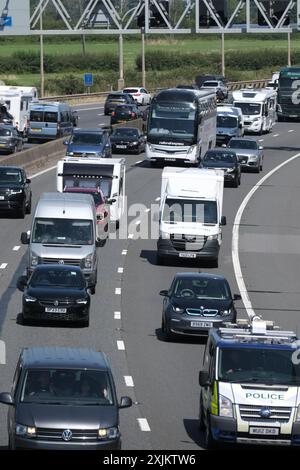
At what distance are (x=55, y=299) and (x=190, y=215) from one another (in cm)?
1148

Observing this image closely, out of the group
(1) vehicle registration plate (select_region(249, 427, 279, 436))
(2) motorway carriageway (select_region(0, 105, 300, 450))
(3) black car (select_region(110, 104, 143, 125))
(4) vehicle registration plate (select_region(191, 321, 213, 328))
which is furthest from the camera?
(3) black car (select_region(110, 104, 143, 125))

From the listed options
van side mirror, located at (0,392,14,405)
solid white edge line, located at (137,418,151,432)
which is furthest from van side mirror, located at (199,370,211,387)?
van side mirror, located at (0,392,14,405)

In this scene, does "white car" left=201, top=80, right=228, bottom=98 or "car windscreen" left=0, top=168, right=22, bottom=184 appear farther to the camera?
"white car" left=201, top=80, right=228, bottom=98

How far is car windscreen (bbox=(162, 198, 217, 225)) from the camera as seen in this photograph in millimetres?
40469

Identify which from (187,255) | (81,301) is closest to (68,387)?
(81,301)

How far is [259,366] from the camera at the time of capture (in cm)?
1984

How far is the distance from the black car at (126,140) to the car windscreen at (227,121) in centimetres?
618

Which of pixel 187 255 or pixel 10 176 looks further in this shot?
pixel 10 176

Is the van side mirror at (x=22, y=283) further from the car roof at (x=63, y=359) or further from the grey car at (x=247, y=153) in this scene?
the grey car at (x=247, y=153)

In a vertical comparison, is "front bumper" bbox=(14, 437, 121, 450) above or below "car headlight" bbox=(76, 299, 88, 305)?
above

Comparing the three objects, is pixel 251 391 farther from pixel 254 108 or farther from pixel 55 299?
pixel 254 108

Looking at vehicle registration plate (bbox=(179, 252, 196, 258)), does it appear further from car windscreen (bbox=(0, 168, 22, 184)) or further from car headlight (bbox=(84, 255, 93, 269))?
car windscreen (bbox=(0, 168, 22, 184))

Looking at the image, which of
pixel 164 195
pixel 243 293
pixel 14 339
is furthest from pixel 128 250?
pixel 14 339

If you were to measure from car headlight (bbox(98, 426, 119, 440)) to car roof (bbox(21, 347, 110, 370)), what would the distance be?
4.05 ft
